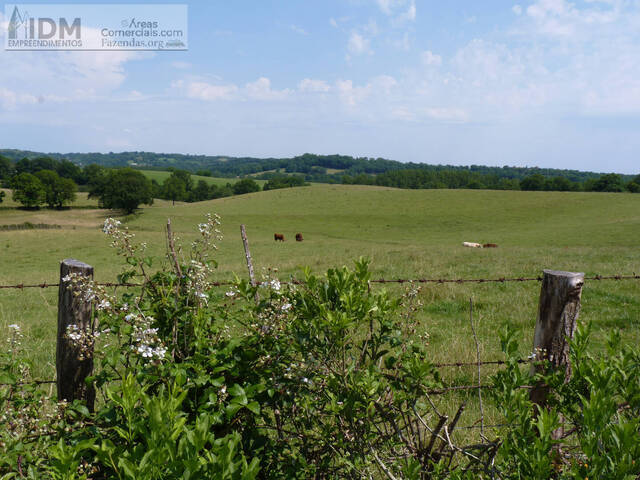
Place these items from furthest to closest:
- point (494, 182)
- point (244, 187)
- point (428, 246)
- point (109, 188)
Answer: point (494, 182) → point (244, 187) → point (109, 188) → point (428, 246)

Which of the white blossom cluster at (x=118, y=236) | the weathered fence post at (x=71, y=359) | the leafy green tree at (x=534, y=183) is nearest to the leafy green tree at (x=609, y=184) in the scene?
the leafy green tree at (x=534, y=183)

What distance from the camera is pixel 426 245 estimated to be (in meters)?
34.8

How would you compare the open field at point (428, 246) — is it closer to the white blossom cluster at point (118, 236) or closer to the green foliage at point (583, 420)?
the green foliage at point (583, 420)

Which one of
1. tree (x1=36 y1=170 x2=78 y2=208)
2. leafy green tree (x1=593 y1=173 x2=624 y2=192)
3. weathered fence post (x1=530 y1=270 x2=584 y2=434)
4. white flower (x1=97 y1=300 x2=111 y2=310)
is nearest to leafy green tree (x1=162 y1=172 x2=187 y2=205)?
tree (x1=36 y1=170 x2=78 y2=208)

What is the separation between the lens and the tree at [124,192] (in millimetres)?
67312

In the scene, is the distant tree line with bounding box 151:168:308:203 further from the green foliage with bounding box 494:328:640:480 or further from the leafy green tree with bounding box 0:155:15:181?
the green foliage with bounding box 494:328:640:480

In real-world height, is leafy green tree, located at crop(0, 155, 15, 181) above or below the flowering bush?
above

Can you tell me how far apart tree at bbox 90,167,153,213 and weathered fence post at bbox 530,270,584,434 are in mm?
71148

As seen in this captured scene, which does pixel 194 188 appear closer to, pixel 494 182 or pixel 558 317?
pixel 494 182

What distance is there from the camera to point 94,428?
239 centimetres

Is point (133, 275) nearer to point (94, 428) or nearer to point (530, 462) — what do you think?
point (94, 428)

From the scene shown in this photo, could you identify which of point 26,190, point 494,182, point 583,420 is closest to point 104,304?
point 583,420

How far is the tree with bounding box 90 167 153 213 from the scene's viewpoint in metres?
67.3

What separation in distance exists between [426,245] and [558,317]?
32.2m
